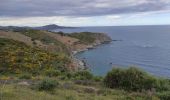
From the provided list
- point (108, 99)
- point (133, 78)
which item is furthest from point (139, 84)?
point (108, 99)

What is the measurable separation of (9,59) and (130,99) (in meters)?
36.2

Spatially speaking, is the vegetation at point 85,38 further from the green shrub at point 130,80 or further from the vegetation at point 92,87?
the green shrub at point 130,80

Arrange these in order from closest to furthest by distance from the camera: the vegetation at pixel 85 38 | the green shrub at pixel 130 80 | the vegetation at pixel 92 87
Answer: the vegetation at pixel 92 87 → the green shrub at pixel 130 80 → the vegetation at pixel 85 38

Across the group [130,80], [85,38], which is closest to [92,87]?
[130,80]

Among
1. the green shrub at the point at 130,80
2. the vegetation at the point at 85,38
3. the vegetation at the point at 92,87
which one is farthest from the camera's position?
the vegetation at the point at 85,38

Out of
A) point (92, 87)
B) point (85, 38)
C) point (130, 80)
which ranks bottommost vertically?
point (85, 38)

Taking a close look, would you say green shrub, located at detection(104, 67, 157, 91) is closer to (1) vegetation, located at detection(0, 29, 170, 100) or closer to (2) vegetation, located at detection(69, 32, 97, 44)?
(1) vegetation, located at detection(0, 29, 170, 100)

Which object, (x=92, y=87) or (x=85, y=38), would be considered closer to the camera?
(x=92, y=87)

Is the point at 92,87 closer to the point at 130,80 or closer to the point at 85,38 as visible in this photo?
the point at 130,80

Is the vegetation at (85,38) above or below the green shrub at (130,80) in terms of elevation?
below

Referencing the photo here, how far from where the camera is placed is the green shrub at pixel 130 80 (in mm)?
18328

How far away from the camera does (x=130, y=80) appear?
18.5m

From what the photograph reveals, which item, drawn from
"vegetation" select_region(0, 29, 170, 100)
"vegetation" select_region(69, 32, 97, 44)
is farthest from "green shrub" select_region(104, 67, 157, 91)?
"vegetation" select_region(69, 32, 97, 44)

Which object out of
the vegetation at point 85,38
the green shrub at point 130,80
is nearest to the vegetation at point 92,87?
the green shrub at point 130,80
